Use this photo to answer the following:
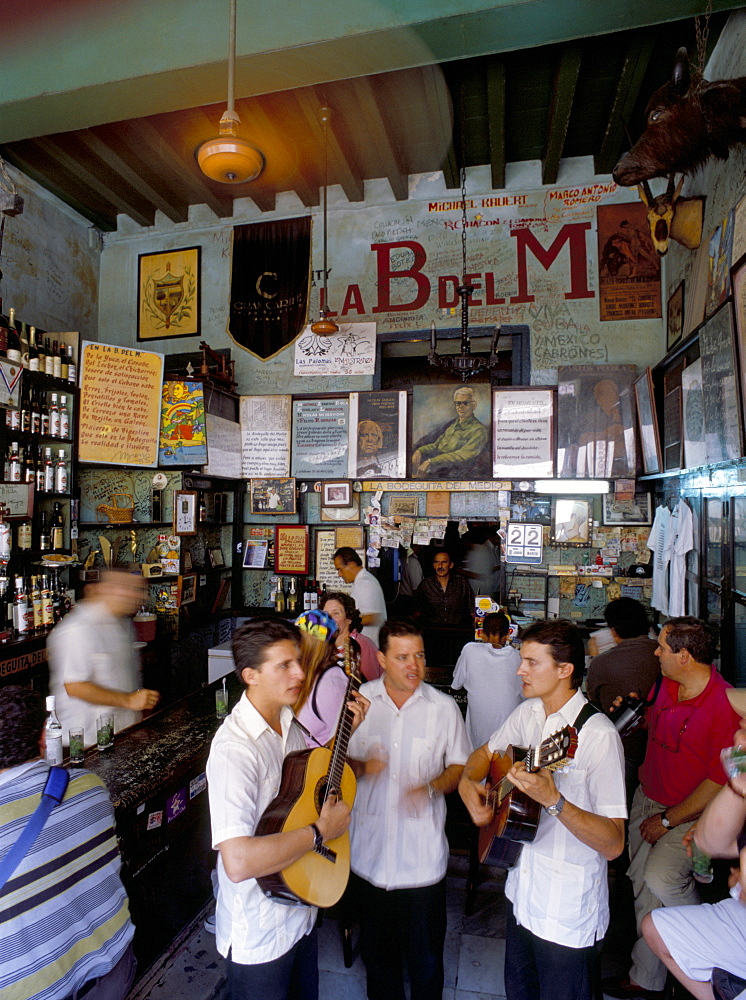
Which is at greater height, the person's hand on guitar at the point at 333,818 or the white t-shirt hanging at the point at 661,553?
the white t-shirt hanging at the point at 661,553

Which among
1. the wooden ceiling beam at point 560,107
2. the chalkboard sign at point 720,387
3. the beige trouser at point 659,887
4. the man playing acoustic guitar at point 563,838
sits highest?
the wooden ceiling beam at point 560,107

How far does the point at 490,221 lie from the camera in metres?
6.20

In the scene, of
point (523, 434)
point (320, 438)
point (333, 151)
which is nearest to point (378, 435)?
point (320, 438)

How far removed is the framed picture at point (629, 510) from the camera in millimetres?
5727

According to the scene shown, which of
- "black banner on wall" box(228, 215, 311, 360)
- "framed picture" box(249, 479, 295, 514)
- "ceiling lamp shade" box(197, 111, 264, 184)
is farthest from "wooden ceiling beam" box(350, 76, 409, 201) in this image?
"framed picture" box(249, 479, 295, 514)

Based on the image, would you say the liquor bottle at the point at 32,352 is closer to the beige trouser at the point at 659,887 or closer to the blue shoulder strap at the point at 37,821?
the blue shoulder strap at the point at 37,821

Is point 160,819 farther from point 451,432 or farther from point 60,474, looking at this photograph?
point 451,432

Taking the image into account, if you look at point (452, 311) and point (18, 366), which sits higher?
point (452, 311)

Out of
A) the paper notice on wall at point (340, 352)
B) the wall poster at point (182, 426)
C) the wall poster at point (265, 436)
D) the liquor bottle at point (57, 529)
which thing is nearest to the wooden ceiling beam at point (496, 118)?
the paper notice on wall at point (340, 352)

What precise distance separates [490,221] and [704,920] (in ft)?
20.1

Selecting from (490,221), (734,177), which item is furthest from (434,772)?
(490,221)

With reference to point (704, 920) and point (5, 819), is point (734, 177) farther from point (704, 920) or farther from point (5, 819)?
point (5, 819)

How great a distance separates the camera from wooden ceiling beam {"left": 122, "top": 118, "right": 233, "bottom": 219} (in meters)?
5.21

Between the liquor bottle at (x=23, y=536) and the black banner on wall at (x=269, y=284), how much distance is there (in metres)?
3.14
